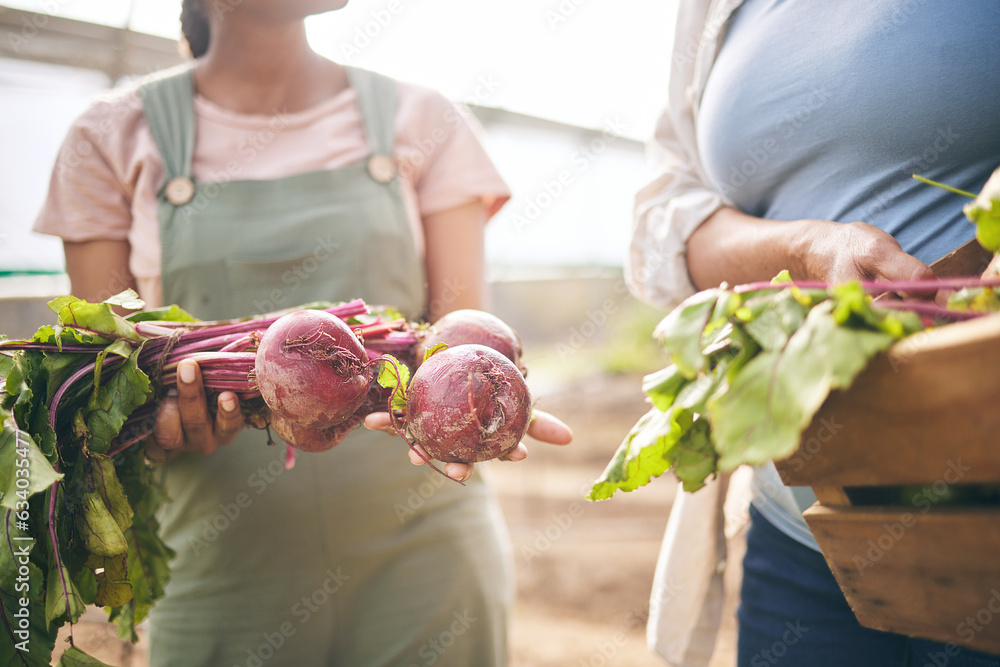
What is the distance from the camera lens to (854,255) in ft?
3.82

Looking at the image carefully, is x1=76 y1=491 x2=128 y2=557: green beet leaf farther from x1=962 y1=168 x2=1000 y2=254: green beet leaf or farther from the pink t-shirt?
x1=962 y1=168 x2=1000 y2=254: green beet leaf

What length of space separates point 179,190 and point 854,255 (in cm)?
202

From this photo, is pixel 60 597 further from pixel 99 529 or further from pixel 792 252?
pixel 792 252

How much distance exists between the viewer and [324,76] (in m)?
2.24

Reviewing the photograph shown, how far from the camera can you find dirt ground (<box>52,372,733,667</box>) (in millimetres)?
3576

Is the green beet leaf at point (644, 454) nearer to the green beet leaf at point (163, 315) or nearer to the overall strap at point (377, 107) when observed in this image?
the green beet leaf at point (163, 315)

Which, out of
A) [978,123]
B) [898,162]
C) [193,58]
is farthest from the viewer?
[193,58]

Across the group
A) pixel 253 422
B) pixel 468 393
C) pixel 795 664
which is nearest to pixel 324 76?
pixel 253 422

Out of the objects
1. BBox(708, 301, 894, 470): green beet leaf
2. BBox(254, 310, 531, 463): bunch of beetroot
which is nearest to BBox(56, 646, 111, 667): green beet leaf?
BBox(254, 310, 531, 463): bunch of beetroot

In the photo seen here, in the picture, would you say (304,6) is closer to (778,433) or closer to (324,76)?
(324,76)

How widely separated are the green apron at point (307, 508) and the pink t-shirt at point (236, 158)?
0.06 meters

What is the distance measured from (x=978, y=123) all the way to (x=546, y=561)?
4.14m

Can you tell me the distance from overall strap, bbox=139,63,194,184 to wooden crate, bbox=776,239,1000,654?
6.75ft

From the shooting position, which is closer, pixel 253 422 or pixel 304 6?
pixel 253 422
